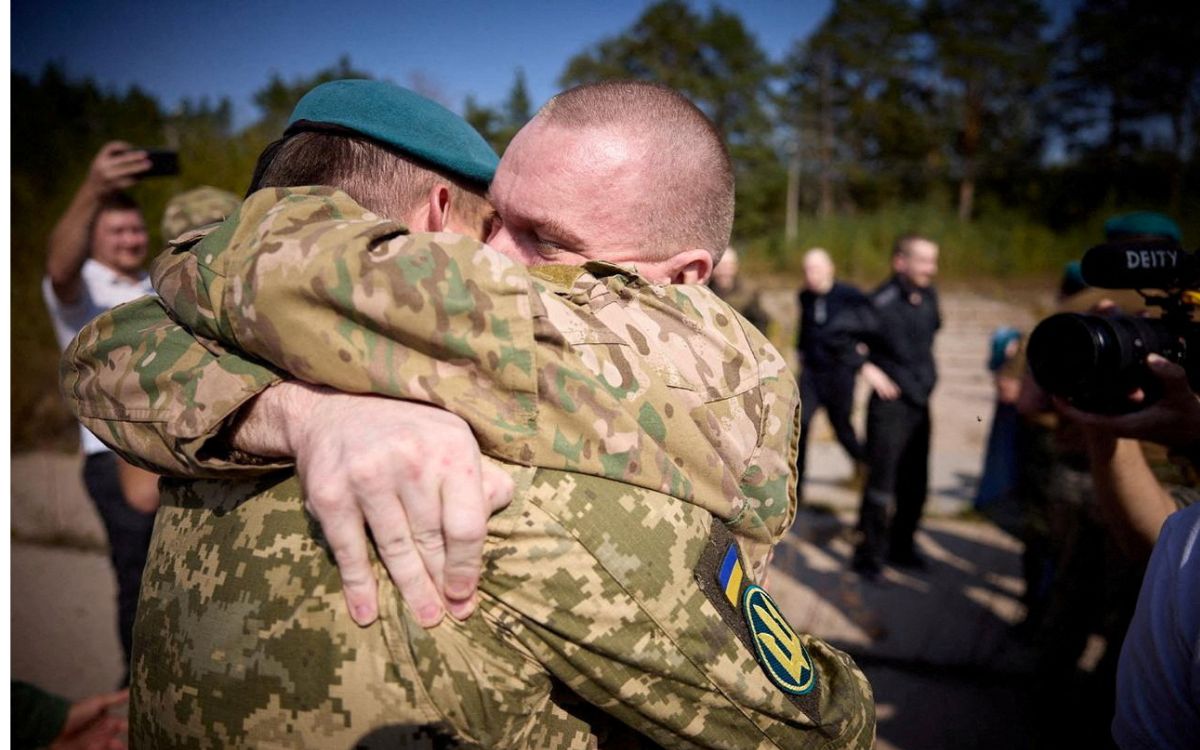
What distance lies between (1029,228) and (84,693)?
2980 centimetres

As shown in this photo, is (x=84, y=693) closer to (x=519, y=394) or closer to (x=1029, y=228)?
(x=519, y=394)

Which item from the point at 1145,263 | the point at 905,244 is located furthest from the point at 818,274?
the point at 1145,263

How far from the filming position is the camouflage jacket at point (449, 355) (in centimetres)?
80

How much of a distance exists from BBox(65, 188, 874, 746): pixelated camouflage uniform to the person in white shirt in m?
2.03

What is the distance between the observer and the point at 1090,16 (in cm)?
2659

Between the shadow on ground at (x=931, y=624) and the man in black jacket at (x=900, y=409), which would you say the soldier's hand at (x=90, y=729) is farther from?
the man in black jacket at (x=900, y=409)

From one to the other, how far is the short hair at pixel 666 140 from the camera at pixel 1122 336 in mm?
959

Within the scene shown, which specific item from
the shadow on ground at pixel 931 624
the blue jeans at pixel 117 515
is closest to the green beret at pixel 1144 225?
the shadow on ground at pixel 931 624

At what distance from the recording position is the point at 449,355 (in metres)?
0.80

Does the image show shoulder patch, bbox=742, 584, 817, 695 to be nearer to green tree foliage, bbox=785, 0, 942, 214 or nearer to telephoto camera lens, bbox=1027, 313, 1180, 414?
telephoto camera lens, bbox=1027, 313, 1180, 414

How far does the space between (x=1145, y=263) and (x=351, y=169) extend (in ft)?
5.45

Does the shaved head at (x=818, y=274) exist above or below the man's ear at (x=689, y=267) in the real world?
below

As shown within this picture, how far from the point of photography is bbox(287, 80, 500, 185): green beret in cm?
118

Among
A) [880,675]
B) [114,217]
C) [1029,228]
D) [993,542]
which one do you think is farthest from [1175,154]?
[114,217]
